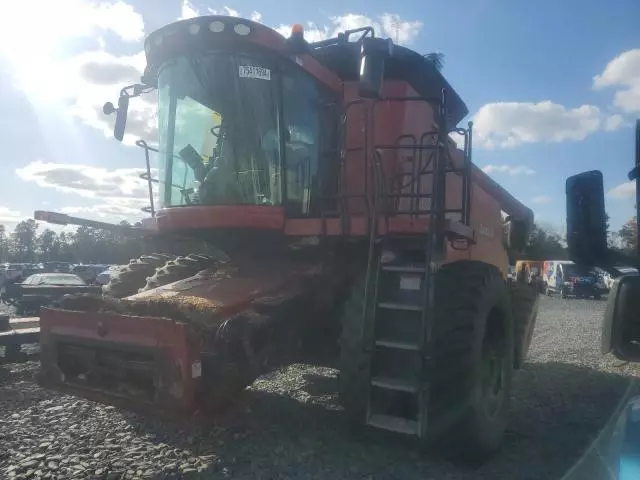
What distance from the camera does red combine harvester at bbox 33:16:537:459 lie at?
4.25m

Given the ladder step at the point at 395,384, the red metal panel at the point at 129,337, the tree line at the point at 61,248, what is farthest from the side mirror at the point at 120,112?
the tree line at the point at 61,248

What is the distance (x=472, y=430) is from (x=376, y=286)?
136 cm

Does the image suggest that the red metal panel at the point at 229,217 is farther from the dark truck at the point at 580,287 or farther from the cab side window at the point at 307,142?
the dark truck at the point at 580,287

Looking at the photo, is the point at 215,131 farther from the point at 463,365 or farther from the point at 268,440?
the point at 463,365

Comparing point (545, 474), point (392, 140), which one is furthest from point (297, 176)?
point (545, 474)

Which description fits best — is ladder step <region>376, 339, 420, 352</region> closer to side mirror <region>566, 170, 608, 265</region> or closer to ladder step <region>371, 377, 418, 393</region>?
ladder step <region>371, 377, 418, 393</region>

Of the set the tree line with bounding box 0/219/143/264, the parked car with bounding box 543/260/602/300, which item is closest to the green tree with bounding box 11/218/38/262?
the tree line with bounding box 0/219/143/264

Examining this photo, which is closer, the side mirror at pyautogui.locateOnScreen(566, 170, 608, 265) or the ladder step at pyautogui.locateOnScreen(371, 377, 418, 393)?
the side mirror at pyautogui.locateOnScreen(566, 170, 608, 265)

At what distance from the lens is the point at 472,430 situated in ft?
14.4

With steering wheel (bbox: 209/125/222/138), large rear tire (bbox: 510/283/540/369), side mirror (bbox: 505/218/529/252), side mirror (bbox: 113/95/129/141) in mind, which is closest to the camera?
steering wheel (bbox: 209/125/222/138)

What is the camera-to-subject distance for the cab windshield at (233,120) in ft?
Answer: 16.9

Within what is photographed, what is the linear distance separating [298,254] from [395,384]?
1.84 metres

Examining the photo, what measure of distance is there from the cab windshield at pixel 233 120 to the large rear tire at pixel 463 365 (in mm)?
1820

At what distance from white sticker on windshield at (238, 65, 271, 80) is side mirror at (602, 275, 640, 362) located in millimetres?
3480
